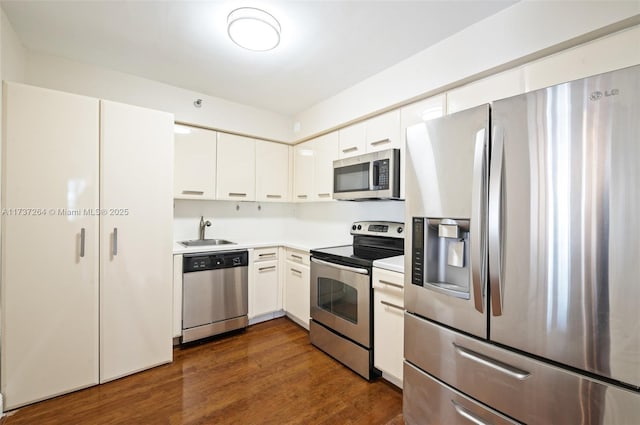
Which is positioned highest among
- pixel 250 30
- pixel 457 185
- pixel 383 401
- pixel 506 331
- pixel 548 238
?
pixel 250 30

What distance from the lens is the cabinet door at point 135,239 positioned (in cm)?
201

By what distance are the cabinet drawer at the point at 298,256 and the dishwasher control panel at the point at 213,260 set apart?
0.47 metres

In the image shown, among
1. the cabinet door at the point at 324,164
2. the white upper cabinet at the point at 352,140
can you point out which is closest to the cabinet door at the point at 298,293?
the cabinet door at the point at 324,164

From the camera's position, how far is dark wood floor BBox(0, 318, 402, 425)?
1678 mm

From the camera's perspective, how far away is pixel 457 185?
1.36m

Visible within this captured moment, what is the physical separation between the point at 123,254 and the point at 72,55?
168cm

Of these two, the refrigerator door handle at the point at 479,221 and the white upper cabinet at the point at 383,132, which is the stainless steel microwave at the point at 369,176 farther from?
the refrigerator door handle at the point at 479,221

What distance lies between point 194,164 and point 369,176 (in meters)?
1.82

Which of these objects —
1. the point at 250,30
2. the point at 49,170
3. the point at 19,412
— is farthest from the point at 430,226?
the point at 19,412

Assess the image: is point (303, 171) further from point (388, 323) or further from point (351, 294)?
point (388, 323)

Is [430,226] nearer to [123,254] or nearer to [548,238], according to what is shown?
[548,238]

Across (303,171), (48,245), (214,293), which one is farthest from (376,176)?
(48,245)

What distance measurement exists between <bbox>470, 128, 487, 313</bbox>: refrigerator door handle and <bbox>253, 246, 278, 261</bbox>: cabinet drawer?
2207 millimetres

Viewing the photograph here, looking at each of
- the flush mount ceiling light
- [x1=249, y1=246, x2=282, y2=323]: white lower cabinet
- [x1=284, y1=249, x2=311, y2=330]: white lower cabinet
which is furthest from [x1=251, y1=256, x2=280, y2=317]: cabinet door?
the flush mount ceiling light
